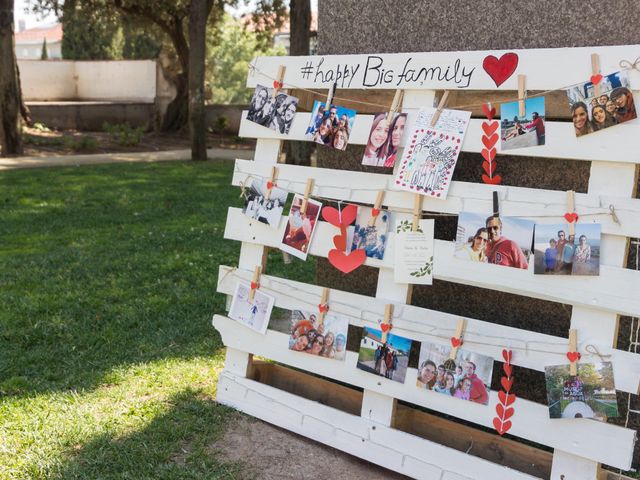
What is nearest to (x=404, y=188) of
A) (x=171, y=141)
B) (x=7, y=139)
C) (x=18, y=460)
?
(x=18, y=460)

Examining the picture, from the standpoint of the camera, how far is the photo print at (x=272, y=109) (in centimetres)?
350

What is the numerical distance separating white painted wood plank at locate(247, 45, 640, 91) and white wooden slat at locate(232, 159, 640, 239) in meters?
0.40

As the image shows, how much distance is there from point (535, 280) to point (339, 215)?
3.02ft

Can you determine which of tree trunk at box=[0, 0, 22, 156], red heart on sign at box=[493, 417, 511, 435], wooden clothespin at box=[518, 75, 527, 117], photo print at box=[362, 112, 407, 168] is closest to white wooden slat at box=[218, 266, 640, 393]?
red heart on sign at box=[493, 417, 511, 435]

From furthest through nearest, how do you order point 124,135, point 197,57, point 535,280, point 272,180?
point 124,135 → point 197,57 → point 272,180 → point 535,280

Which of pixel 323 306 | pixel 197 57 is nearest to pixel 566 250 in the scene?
pixel 323 306

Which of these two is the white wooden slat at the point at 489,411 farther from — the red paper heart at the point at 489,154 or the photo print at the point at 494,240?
the red paper heart at the point at 489,154

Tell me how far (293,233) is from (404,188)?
24.6 inches

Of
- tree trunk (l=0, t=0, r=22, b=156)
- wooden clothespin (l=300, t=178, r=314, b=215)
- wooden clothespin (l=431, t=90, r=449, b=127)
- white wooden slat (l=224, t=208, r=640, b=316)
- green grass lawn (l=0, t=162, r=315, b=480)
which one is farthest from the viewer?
tree trunk (l=0, t=0, r=22, b=156)

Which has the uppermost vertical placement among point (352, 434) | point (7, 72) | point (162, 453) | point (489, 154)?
point (7, 72)

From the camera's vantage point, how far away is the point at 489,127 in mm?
2908

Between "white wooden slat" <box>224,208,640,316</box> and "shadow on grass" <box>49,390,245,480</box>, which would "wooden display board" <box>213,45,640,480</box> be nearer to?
"white wooden slat" <box>224,208,640,316</box>

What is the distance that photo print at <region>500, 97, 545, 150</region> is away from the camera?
9.16 ft

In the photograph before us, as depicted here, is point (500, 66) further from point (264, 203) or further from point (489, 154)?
point (264, 203)
